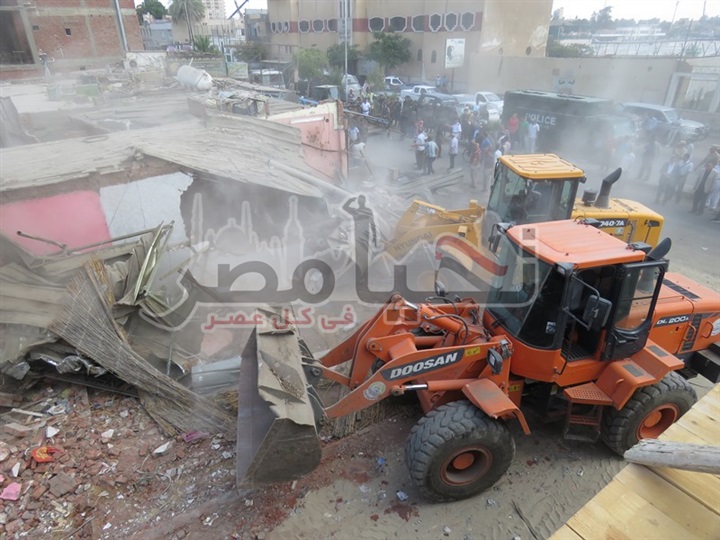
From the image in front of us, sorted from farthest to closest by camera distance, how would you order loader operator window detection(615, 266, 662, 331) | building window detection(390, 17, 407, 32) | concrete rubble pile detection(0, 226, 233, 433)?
building window detection(390, 17, 407, 32) < concrete rubble pile detection(0, 226, 233, 433) < loader operator window detection(615, 266, 662, 331)

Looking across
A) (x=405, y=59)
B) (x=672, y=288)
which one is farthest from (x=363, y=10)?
(x=672, y=288)

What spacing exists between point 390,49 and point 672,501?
38.6 metres

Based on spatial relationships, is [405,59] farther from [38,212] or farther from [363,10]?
[38,212]

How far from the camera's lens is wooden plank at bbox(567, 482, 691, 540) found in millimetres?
1492

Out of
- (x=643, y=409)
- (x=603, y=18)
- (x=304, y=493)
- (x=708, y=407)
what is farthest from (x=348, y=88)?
(x=603, y=18)

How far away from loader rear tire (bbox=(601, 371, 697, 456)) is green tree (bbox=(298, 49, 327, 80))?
30907mm

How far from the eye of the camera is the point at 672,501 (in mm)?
1579

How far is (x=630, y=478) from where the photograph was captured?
1673mm

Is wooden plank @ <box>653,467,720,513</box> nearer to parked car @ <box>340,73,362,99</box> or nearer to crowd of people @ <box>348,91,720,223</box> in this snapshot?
crowd of people @ <box>348,91,720,223</box>

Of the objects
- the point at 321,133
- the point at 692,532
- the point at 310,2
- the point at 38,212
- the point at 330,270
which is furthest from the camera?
the point at 310,2

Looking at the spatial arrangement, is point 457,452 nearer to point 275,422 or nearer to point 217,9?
point 275,422

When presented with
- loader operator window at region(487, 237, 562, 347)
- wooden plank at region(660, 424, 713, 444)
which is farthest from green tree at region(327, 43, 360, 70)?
wooden plank at region(660, 424, 713, 444)

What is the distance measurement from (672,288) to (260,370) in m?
4.66

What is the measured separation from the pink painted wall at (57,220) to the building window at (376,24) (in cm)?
3670
